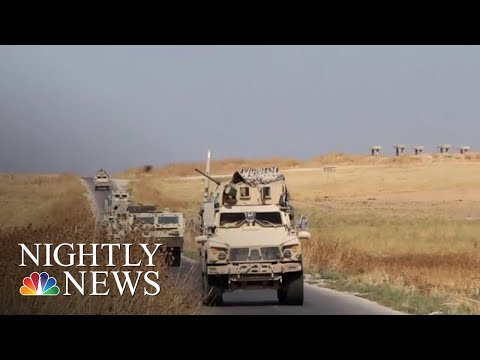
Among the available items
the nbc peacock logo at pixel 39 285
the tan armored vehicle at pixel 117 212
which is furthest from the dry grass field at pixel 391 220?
the nbc peacock logo at pixel 39 285

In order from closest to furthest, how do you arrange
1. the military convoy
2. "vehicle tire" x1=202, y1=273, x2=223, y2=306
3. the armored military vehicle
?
"vehicle tire" x1=202, y1=273, x2=223, y2=306, the armored military vehicle, the military convoy

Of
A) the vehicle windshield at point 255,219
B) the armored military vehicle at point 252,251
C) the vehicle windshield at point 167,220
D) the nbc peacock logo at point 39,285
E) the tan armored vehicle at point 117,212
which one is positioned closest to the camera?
the nbc peacock logo at point 39,285

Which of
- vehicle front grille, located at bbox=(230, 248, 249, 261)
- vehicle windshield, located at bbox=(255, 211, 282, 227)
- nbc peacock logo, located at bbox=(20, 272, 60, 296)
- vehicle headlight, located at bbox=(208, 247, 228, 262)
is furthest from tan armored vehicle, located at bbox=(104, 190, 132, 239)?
vehicle windshield, located at bbox=(255, 211, 282, 227)

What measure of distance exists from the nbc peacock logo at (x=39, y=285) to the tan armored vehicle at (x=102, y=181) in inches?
309

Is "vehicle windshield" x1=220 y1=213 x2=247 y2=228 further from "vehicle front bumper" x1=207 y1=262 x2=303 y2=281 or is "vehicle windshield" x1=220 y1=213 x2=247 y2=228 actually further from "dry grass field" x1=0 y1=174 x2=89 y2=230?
"dry grass field" x1=0 y1=174 x2=89 y2=230

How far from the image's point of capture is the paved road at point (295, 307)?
18656mm

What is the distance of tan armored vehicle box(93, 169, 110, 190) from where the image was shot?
77.6ft

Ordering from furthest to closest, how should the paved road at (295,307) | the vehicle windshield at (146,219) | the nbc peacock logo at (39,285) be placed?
the vehicle windshield at (146,219) < the paved road at (295,307) < the nbc peacock logo at (39,285)

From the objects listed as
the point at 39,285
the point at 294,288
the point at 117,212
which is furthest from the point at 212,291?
the point at 39,285

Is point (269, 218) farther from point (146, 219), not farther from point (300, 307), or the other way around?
point (146, 219)

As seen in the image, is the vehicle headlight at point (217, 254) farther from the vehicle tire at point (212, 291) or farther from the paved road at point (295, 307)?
the paved road at point (295, 307)

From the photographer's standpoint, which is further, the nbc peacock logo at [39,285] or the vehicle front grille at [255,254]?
the vehicle front grille at [255,254]

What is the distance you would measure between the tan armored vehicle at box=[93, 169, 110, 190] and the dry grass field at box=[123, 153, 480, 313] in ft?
2.32

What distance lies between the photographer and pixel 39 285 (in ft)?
49.6
